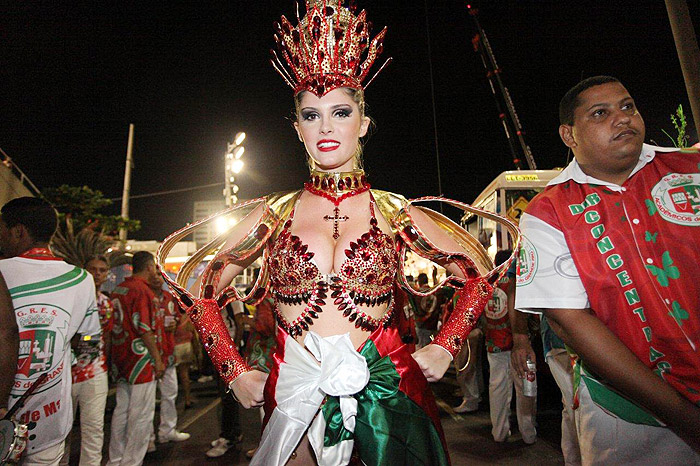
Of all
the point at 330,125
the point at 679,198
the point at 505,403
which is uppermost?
the point at 330,125

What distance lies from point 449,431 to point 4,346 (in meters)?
5.04

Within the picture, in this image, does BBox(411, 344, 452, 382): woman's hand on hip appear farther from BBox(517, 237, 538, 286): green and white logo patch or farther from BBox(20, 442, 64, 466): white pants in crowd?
BBox(20, 442, 64, 466): white pants in crowd

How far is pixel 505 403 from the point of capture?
17.4 feet

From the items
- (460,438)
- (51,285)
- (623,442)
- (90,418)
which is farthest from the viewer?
(460,438)

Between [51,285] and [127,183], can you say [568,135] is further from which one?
[127,183]

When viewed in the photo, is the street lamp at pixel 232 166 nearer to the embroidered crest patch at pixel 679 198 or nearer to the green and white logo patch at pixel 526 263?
the green and white logo patch at pixel 526 263

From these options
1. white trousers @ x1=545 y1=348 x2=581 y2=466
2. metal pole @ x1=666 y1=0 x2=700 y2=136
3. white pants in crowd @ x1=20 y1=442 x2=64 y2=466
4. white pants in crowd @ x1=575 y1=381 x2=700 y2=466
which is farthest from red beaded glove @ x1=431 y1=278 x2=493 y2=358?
metal pole @ x1=666 y1=0 x2=700 y2=136

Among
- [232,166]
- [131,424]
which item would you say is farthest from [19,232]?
[232,166]

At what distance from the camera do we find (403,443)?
1.73 m

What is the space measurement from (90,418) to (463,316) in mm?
3752

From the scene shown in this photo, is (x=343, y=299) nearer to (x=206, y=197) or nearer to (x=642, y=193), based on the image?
(x=642, y=193)

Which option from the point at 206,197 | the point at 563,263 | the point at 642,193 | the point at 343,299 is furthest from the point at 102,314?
the point at 206,197

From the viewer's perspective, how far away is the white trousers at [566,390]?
332 centimetres

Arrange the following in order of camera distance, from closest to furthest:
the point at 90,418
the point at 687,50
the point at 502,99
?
the point at 687,50 < the point at 90,418 < the point at 502,99
